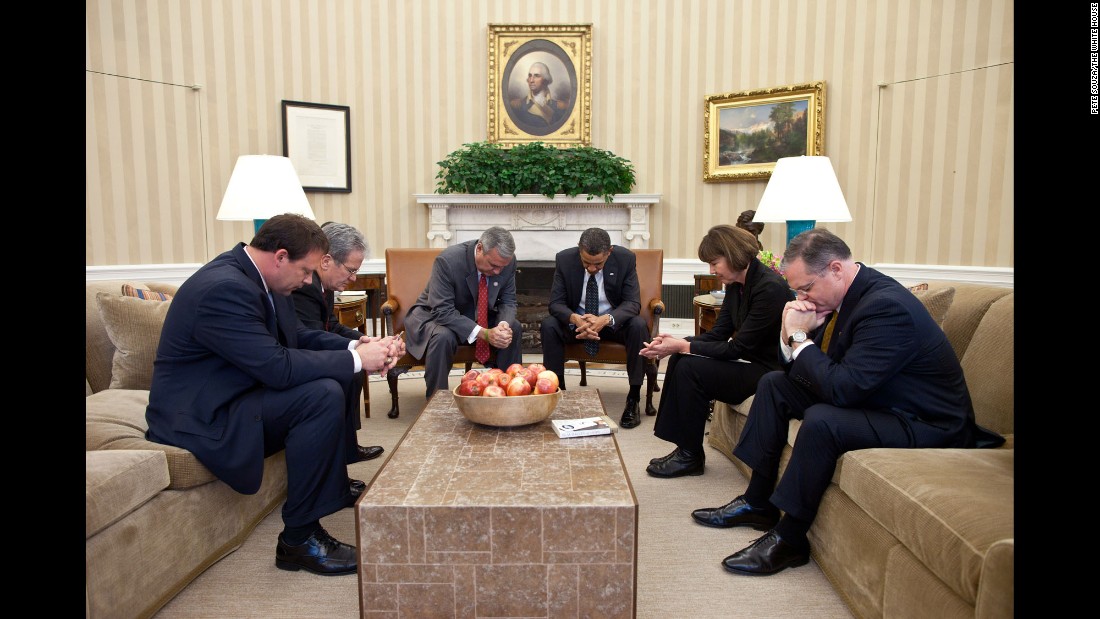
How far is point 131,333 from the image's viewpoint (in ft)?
9.77

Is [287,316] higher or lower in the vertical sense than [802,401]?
higher

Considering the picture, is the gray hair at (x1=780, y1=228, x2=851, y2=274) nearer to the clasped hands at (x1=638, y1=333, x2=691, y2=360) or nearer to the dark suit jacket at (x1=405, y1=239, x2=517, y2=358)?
the clasped hands at (x1=638, y1=333, x2=691, y2=360)

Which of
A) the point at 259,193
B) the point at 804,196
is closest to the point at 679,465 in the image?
the point at 804,196

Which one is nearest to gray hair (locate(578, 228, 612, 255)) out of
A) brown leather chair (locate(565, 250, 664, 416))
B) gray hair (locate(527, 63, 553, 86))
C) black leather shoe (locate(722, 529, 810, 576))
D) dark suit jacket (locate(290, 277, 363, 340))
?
brown leather chair (locate(565, 250, 664, 416))

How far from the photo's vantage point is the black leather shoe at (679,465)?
3367 millimetres

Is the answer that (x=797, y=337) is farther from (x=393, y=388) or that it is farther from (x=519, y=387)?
(x=393, y=388)

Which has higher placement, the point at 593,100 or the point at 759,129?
the point at 593,100

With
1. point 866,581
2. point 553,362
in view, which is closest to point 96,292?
point 553,362

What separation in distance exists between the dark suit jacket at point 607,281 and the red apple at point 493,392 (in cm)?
197

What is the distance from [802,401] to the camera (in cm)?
265

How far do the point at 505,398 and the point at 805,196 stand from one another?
2.39 metres

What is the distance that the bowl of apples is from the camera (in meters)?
2.48

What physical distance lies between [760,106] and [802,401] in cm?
448
